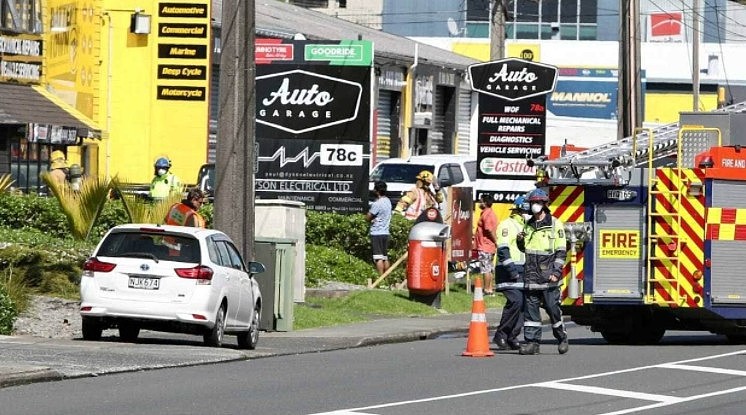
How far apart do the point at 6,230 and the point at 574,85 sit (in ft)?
260

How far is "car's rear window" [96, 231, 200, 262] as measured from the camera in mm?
19422

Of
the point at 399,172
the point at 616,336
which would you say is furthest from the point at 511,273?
the point at 399,172

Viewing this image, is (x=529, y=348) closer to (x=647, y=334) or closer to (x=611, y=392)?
(x=647, y=334)

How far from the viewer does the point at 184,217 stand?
73.7ft

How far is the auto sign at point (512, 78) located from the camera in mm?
33531

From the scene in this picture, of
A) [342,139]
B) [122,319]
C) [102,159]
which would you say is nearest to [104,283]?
[122,319]

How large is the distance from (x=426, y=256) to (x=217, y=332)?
29.4ft

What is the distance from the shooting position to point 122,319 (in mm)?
19406

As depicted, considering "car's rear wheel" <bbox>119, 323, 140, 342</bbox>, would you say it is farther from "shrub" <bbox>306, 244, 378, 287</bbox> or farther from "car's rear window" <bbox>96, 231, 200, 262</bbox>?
"shrub" <bbox>306, 244, 378, 287</bbox>

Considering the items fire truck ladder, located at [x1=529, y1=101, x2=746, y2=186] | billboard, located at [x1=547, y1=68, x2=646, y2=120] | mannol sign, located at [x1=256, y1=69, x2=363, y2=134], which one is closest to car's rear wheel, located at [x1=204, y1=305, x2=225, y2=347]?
fire truck ladder, located at [x1=529, y1=101, x2=746, y2=186]

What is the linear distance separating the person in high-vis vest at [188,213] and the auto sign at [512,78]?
1182 cm

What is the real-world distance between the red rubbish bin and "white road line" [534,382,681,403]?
456 inches

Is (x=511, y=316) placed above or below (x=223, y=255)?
below

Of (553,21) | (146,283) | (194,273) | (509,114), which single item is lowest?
(146,283)
